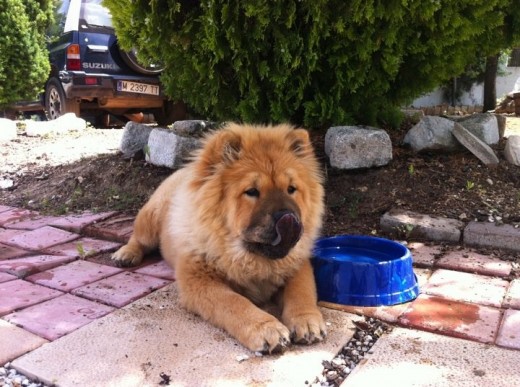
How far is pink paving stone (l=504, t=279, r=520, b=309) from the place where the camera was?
2.52 metres

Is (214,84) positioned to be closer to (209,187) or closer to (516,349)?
(209,187)

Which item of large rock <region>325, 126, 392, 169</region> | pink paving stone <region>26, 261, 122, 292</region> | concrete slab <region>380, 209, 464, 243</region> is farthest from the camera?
large rock <region>325, 126, 392, 169</region>

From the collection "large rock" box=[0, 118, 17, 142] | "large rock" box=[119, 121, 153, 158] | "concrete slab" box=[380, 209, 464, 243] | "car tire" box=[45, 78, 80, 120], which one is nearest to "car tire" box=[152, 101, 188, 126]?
"car tire" box=[45, 78, 80, 120]

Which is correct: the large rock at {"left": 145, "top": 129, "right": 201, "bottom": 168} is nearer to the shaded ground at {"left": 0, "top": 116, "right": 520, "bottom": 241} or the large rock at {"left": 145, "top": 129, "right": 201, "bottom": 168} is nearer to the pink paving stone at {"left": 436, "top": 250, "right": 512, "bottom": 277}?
the shaded ground at {"left": 0, "top": 116, "right": 520, "bottom": 241}

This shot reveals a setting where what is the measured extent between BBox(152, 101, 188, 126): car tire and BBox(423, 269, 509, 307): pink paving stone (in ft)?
24.7

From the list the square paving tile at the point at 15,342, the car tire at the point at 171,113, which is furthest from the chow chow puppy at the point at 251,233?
the car tire at the point at 171,113

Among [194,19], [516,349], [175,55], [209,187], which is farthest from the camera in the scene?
[175,55]

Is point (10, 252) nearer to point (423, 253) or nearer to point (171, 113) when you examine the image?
point (423, 253)

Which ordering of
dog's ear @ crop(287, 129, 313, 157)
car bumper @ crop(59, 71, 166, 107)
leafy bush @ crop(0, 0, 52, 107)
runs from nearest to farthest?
dog's ear @ crop(287, 129, 313, 157) → leafy bush @ crop(0, 0, 52, 107) → car bumper @ crop(59, 71, 166, 107)

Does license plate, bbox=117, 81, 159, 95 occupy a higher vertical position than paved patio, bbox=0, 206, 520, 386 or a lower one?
higher

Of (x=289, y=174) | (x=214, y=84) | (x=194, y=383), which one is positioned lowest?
(x=194, y=383)

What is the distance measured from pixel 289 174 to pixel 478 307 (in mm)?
1180

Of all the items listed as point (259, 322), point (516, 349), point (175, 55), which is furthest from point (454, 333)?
point (175, 55)

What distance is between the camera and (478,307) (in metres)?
2.52
